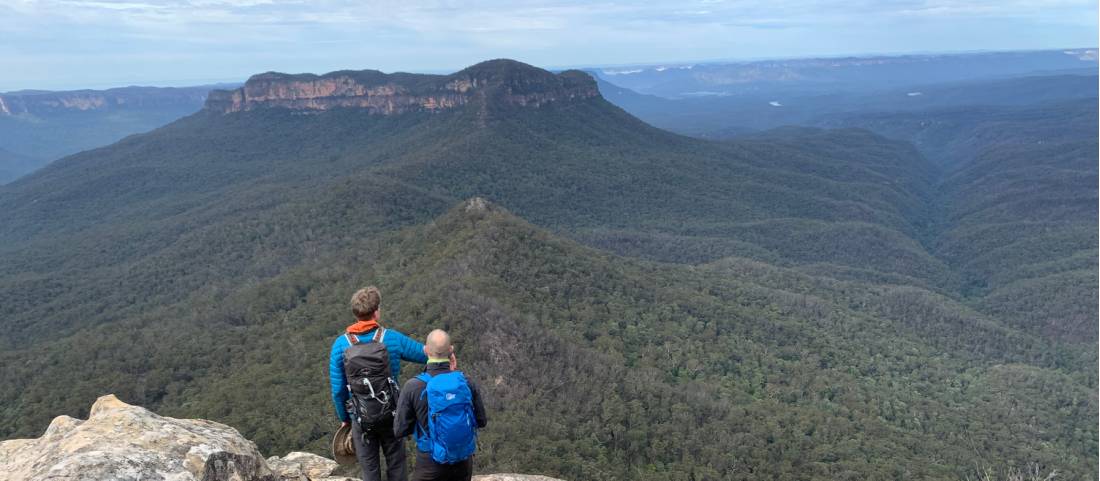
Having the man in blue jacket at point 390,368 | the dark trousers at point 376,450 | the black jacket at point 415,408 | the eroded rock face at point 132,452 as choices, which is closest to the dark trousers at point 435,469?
the black jacket at point 415,408

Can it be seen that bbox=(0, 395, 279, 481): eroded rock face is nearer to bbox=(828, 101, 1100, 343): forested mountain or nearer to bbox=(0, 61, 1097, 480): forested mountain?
bbox=(0, 61, 1097, 480): forested mountain

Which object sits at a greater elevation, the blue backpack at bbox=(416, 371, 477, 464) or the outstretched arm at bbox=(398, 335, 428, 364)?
the outstretched arm at bbox=(398, 335, 428, 364)

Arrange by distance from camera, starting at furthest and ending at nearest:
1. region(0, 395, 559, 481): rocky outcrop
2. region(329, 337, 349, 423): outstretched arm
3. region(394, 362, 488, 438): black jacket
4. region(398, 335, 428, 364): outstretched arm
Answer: region(398, 335, 428, 364): outstretched arm
region(329, 337, 349, 423): outstretched arm
region(394, 362, 488, 438): black jacket
region(0, 395, 559, 481): rocky outcrop

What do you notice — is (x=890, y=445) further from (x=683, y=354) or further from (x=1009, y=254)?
(x=1009, y=254)

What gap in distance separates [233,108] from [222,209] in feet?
359

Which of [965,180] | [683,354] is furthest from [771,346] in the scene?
[965,180]

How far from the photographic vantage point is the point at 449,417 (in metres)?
9.48

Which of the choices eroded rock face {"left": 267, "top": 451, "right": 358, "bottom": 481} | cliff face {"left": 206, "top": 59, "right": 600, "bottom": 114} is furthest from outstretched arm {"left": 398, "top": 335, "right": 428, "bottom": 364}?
cliff face {"left": 206, "top": 59, "right": 600, "bottom": 114}

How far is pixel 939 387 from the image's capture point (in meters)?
55.8

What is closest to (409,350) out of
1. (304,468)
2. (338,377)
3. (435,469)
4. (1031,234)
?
(338,377)

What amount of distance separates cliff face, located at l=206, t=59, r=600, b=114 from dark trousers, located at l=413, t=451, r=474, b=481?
144655 mm

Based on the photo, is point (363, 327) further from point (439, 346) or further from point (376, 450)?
point (376, 450)

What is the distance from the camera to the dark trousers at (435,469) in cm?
1016

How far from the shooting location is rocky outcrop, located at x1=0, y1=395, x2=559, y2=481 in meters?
9.52
